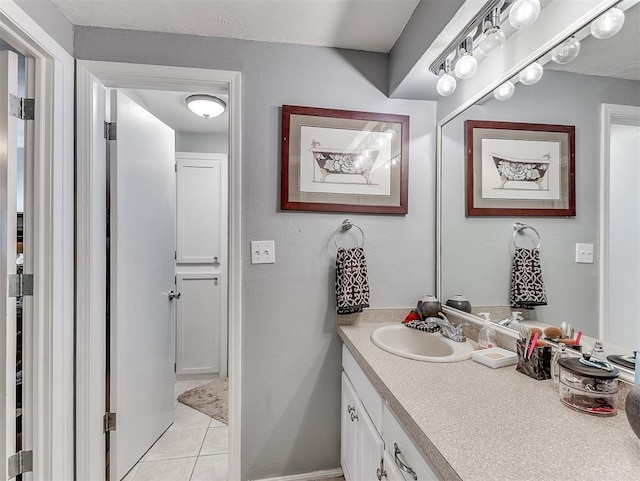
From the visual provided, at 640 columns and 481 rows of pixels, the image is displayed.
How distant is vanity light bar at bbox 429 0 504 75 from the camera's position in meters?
1.04

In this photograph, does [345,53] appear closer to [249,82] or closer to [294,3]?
[294,3]

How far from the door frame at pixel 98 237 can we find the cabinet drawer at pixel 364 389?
0.55 meters

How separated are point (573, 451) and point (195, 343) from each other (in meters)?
2.86

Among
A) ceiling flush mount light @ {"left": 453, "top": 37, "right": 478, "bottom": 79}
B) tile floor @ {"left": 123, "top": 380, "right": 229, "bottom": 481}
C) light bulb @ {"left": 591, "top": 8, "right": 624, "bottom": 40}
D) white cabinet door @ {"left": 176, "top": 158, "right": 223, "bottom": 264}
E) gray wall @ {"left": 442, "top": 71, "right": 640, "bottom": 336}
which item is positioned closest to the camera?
light bulb @ {"left": 591, "top": 8, "right": 624, "bottom": 40}

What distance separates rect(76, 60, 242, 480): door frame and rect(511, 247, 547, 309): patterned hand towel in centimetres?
124

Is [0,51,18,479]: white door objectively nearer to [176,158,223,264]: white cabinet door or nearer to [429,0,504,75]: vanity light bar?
[176,158,223,264]: white cabinet door

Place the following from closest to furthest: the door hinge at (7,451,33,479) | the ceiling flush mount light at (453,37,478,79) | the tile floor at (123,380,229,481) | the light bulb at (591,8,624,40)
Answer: the light bulb at (591,8,624,40) → the ceiling flush mount light at (453,37,478,79) → the door hinge at (7,451,33,479) → the tile floor at (123,380,229,481)

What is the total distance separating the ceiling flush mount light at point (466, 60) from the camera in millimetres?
1208

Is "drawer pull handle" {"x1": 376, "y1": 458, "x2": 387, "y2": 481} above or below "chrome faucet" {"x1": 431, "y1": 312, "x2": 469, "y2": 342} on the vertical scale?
below

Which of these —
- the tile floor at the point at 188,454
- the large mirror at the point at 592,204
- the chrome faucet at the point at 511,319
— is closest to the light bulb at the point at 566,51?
the large mirror at the point at 592,204

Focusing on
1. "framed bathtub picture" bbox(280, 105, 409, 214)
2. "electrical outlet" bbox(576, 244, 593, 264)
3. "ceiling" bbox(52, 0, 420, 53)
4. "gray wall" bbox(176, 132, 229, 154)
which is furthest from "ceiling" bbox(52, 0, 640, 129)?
"gray wall" bbox(176, 132, 229, 154)

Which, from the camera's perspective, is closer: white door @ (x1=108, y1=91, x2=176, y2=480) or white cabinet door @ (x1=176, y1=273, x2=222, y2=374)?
white door @ (x1=108, y1=91, x2=176, y2=480)

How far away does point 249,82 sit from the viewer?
160 cm

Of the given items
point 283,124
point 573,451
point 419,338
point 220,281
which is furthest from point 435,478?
point 220,281
